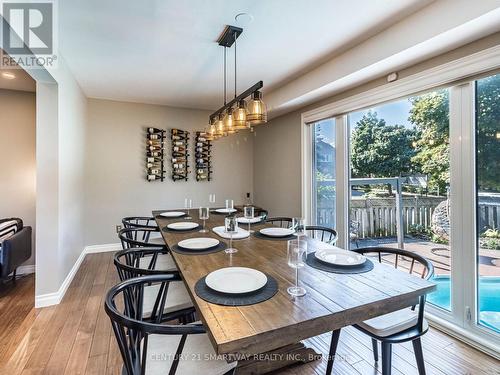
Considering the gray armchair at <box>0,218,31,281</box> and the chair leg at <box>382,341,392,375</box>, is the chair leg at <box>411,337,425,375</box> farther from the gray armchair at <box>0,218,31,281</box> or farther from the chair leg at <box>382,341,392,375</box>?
the gray armchair at <box>0,218,31,281</box>

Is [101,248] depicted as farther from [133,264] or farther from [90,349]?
[133,264]

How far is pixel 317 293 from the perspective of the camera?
119 centimetres

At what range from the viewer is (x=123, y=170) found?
14.7 feet

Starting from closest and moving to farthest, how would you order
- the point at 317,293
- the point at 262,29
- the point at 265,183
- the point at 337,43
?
the point at 317,293, the point at 262,29, the point at 337,43, the point at 265,183

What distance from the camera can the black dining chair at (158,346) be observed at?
3.18 feet

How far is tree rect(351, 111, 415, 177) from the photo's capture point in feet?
8.70

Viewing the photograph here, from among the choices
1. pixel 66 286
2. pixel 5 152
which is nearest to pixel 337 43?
pixel 66 286

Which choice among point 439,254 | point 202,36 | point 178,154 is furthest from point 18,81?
point 439,254

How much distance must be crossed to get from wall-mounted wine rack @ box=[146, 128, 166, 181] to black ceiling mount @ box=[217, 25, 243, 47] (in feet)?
8.45

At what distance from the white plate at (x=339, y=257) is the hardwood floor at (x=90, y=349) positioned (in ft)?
2.71

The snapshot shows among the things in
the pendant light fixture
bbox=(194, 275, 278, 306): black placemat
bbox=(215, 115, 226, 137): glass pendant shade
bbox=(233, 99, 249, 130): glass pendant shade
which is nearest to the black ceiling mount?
the pendant light fixture

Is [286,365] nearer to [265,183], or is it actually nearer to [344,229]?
[344,229]

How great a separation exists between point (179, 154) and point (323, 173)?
8.51 feet

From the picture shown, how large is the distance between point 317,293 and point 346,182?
7.55 ft
